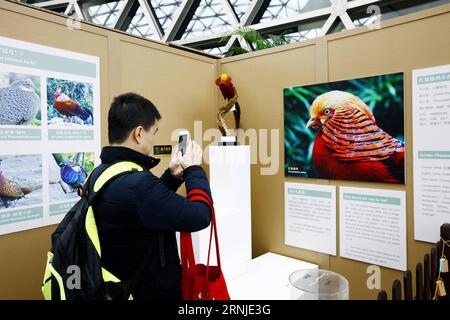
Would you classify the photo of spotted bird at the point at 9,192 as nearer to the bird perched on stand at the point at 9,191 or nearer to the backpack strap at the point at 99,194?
the bird perched on stand at the point at 9,191

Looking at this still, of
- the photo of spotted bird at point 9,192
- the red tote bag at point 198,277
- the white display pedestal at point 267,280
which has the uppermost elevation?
the photo of spotted bird at point 9,192

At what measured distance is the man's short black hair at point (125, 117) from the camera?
1124mm

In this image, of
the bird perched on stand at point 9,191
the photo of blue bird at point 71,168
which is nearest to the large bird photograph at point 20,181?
the bird perched on stand at point 9,191

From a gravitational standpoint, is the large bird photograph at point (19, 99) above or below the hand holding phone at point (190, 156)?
above

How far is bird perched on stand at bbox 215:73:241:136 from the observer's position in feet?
7.11

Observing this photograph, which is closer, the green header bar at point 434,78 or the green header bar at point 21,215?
the green header bar at point 21,215

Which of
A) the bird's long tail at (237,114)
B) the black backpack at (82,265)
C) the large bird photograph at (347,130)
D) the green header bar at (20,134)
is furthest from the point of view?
the bird's long tail at (237,114)

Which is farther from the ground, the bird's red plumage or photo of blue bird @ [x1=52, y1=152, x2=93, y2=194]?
the bird's red plumage

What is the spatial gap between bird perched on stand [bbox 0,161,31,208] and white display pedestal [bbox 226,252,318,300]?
126 cm

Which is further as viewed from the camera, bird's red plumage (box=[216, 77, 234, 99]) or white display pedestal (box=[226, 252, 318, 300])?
bird's red plumage (box=[216, 77, 234, 99])

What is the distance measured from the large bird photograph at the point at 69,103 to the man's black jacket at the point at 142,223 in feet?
2.42

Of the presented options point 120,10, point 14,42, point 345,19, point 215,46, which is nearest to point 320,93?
point 14,42

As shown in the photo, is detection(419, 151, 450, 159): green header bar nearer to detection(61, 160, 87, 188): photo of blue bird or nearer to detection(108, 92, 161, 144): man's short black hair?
detection(108, 92, 161, 144): man's short black hair

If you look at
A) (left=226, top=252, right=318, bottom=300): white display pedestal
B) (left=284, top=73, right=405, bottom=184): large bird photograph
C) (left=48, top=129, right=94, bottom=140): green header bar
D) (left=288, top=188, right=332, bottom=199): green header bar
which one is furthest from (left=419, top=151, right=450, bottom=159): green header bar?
(left=48, top=129, right=94, bottom=140): green header bar
